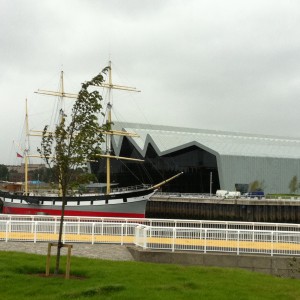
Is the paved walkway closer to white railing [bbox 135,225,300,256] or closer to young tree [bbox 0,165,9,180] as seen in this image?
white railing [bbox 135,225,300,256]

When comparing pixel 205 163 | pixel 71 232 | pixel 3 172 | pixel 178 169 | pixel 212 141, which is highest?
pixel 212 141

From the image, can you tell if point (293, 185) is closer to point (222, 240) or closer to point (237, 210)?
point (237, 210)

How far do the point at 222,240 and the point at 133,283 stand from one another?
6860 mm

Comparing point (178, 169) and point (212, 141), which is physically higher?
point (212, 141)

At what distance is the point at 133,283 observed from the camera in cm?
1009

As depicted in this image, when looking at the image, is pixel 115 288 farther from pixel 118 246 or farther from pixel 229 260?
pixel 118 246

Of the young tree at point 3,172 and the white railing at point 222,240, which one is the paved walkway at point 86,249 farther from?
the young tree at point 3,172

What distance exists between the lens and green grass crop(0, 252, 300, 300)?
355 inches

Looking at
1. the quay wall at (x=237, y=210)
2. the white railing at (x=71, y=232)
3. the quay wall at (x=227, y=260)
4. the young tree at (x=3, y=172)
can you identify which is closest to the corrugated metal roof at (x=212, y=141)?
the quay wall at (x=237, y=210)

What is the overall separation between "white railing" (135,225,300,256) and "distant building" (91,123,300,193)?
210 ft

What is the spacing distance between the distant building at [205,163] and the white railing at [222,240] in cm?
6413

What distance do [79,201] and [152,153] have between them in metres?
32.7

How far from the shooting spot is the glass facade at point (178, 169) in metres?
82.0

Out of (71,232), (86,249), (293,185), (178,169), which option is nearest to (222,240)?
(86,249)
